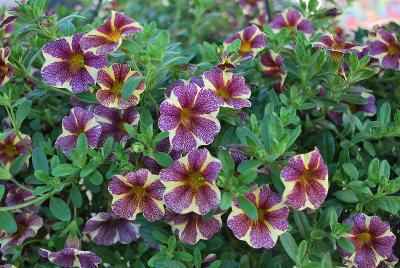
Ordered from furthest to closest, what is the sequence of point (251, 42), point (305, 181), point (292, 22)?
1. point (292, 22)
2. point (251, 42)
3. point (305, 181)

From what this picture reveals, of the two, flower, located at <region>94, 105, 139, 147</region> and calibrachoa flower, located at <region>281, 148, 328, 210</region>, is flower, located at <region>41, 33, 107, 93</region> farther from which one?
calibrachoa flower, located at <region>281, 148, 328, 210</region>

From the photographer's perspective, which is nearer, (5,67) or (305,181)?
(305,181)

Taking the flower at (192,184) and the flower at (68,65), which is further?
the flower at (68,65)

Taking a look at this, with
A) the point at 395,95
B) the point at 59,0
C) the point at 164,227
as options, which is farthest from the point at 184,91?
the point at 59,0

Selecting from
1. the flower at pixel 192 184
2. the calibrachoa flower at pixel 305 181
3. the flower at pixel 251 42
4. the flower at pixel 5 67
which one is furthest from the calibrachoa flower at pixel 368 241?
the flower at pixel 5 67

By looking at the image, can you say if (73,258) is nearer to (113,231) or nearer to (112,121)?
(113,231)

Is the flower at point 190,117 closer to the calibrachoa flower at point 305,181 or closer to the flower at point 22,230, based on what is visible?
the calibrachoa flower at point 305,181

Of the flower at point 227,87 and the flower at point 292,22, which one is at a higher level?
the flower at point 227,87

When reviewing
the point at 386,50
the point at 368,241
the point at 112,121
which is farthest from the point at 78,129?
the point at 386,50
